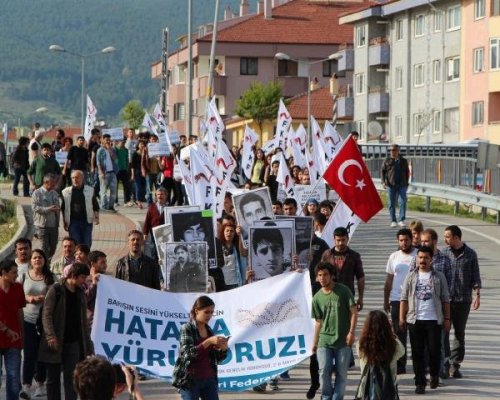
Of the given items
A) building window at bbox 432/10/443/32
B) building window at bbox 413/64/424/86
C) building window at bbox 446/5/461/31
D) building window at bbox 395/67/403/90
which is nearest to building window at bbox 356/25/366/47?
building window at bbox 395/67/403/90

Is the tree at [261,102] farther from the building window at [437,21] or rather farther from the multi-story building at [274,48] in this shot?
the building window at [437,21]

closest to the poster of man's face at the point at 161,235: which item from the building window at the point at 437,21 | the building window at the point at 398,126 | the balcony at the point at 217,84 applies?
the building window at the point at 437,21

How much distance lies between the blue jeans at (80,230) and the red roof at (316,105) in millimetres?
75168

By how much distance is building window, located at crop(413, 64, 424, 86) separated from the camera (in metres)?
79.0

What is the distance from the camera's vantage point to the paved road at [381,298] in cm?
1595

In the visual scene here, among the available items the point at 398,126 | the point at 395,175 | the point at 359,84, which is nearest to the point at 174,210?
the point at 395,175

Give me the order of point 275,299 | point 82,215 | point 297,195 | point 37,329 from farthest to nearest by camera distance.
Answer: point 297,195, point 82,215, point 275,299, point 37,329

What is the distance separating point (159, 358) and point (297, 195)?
12578mm

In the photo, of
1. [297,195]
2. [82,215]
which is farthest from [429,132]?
[82,215]

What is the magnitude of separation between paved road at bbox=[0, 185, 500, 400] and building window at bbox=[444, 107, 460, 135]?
3598cm

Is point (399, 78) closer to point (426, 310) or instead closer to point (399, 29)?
point (399, 29)

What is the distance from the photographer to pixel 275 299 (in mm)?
15617

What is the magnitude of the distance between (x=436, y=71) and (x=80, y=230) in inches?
2208

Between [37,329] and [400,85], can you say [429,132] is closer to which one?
[400,85]
